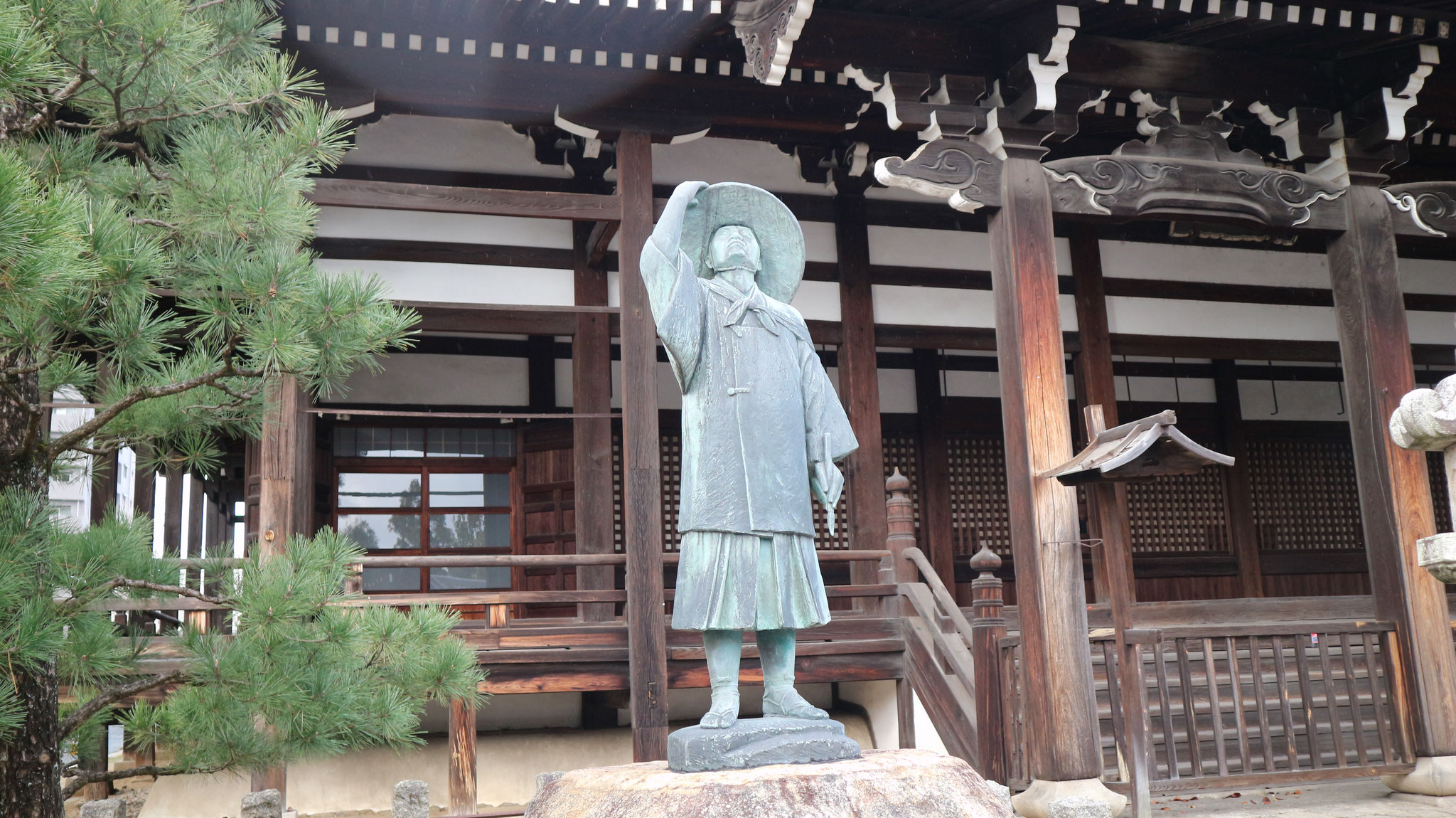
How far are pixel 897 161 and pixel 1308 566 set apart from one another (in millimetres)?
6992

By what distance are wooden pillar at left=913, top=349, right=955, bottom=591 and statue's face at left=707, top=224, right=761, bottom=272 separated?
6.31m

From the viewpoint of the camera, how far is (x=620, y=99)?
25.5ft

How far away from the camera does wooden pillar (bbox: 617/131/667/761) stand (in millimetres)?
7070

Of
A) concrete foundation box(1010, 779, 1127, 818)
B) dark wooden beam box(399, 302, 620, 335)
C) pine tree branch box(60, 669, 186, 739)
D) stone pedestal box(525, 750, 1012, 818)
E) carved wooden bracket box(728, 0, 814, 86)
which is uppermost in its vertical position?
carved wooden bracket box(728, 0, 814, 86)

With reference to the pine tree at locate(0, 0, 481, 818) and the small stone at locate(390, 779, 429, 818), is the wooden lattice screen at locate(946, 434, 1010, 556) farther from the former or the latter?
the pine tree at locate(0, 0, 481, 818)

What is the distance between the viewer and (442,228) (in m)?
8.60

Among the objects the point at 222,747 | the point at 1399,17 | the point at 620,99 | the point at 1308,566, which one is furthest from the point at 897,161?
the point at 1308,566

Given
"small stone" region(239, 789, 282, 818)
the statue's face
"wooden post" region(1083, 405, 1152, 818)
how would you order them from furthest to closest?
"wooden post" region(1083, 405, 1152, 818), "small stone" region(239, 789, 282, 818), the statue's face

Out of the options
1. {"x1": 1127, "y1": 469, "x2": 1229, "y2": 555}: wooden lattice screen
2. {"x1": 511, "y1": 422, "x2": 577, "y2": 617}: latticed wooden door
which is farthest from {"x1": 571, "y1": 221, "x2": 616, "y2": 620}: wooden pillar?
{"x1": 1127, "y1": 469, "x2": 1229, "y2": 555}: wooden lattice screen

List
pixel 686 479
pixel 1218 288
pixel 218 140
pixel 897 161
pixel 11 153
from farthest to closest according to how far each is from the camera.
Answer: pixel 1218 288, pixel 897 161, pixel 686 479, pixel 218 140, pixel 11 153

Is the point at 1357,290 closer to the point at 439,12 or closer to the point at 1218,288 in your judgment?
the point at 1218,288

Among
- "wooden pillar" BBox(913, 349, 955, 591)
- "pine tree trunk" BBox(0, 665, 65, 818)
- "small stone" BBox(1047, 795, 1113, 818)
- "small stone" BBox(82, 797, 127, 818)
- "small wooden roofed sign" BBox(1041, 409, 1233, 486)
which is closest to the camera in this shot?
"pine tree trunk" BBox(0, 665, 65, 818)

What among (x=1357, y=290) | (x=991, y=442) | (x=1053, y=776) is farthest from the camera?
(x=991, y=442)

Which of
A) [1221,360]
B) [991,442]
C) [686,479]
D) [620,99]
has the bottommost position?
[686,479]
